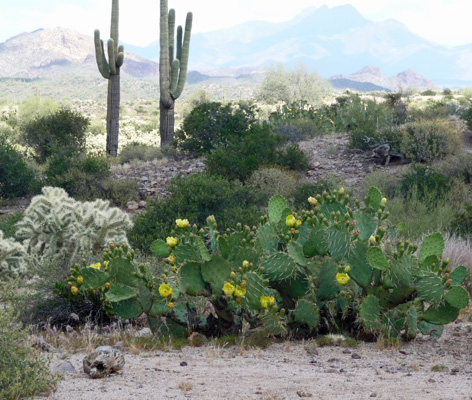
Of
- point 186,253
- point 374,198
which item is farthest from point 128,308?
point 374,198

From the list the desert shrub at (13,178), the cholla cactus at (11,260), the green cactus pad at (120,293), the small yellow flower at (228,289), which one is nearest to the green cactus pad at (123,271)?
the green cactus pad at (120,293)

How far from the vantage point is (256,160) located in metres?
13.2

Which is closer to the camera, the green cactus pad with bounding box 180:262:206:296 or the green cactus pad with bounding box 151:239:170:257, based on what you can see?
the green cactus pad with bounding box 180:262:206:296

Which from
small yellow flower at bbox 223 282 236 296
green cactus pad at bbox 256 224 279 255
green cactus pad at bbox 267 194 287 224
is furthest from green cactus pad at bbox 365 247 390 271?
small yellow flower at bbox 223 282 236 296

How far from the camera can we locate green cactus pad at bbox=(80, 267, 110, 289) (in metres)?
4.94

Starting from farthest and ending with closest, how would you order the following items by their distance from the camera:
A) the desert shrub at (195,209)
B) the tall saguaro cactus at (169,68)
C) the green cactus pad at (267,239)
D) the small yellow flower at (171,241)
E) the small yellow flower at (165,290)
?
1. the tall saguaro cactus at (169,68)
2. the desert shrub at (195,209)
3. the green cactus pad at (267,239)
4. the small yellow flower at (171,241)
5. the small yellow flower at (165,290)

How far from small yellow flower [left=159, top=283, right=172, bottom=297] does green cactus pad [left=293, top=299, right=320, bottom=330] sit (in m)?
1.03

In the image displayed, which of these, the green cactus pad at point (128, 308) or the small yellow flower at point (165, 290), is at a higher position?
the small yellow flower at point (165, 290)

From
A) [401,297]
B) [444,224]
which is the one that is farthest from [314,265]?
[444,224]

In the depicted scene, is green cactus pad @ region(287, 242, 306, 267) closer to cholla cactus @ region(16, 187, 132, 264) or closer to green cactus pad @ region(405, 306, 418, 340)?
green cactus pad @ region(405, 306, 418, 340)

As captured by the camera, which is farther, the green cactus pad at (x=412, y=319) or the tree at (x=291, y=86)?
the tree at (x=291, y=86)

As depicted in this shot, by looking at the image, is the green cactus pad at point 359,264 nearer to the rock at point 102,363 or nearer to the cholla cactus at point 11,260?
the rock at point 102,363

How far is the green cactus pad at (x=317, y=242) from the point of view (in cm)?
472

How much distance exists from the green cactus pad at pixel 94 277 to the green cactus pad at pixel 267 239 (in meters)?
1.29
